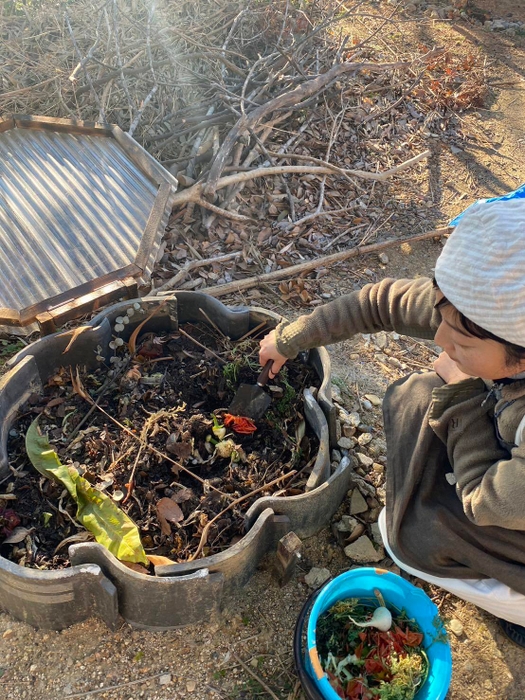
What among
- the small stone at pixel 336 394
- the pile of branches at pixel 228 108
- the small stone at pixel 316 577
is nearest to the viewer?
the small stone at pixel 316 577

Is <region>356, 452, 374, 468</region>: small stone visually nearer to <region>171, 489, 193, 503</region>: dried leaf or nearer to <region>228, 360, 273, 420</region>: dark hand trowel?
<region>228, 360, 273, 420</region>: dark hand trowel

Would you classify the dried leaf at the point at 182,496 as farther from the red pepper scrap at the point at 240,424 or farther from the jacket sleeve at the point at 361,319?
the jacket sleeve at the point at 361,319

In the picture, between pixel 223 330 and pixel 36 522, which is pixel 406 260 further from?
pixel 36 522

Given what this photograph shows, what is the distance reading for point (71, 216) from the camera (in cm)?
263

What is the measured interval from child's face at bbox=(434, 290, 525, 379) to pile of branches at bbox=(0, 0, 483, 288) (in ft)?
5.75

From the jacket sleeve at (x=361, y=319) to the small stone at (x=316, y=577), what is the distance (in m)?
0.78

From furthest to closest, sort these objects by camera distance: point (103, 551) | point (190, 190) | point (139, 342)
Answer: point (190, 190)
point (139, 342)
point (103, 551)

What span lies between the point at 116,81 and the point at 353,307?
2.42 m

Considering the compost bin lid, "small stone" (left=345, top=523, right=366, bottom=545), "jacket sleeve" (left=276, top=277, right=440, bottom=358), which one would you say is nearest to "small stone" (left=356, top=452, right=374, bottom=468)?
"small stone" (left=345, top=523, right=366, bottom=545)

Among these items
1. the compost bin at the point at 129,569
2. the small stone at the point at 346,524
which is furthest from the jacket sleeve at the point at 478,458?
the small stone at the point at 346,524

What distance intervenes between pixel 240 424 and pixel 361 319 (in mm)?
601

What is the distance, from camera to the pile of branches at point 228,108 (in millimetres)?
3391

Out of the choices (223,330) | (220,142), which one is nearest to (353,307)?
(223,330)

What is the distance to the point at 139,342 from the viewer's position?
250 cm
